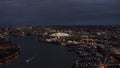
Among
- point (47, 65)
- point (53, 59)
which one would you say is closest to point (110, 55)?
point (53, 59)

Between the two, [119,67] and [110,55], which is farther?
[110,55]

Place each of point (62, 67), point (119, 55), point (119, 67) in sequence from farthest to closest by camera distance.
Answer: point (119, 55)
point (62, 67)
point (119, 67)

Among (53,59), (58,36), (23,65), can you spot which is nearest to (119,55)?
(53,59)

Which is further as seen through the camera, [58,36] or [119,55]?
[58,36]

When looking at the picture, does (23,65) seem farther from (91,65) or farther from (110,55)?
(110,55)

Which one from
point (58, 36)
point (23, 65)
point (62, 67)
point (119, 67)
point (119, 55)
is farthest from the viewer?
point (58, 36)

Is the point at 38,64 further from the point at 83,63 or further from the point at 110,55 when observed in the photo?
the point at 110,55

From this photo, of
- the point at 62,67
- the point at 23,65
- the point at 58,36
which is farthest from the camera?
the point at 58,36

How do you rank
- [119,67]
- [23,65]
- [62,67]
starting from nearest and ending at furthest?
1. [119,67]
2. [62,67]
3. [23,65]
